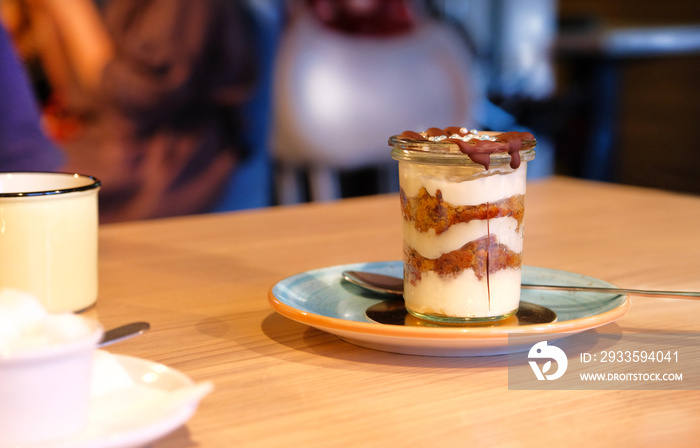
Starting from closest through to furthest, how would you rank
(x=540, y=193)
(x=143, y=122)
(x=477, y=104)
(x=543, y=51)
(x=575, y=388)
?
1. (x=575, y=388)
2. (x=540, y=193)
3. (x=143, y=122)
4. (x=477, y=104)
5. (x=543, y=51)

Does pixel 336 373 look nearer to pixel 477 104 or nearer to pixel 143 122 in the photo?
pixel 143 122

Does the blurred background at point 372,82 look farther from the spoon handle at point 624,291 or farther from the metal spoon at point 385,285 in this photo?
the spoon handle at point 624,291

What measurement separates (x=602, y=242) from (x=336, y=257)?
32 centimetres

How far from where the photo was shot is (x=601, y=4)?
16.1ft

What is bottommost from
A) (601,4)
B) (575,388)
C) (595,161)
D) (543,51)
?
(595,161)

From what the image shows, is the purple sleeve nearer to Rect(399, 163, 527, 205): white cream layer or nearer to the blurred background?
the blurred background

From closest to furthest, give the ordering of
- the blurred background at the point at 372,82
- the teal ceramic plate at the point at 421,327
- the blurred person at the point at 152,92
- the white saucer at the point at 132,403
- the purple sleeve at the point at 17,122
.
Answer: the white saucer at the point at 132,403 < the teal ceramic plate at the point at 421,327 < the purple sleeve at the point at 17,122 < the blurred person at the point at 152,92 < the blurred background at the point at 372,82

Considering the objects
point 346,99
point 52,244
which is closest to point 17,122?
point 346,99

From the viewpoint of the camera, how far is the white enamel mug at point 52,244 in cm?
56

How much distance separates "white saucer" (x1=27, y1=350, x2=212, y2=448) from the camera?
0.32m

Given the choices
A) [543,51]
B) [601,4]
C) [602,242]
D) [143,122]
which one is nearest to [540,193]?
[602,242]

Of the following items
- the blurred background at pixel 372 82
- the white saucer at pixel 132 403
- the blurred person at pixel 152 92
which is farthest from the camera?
the blurred background at pixel 372 82

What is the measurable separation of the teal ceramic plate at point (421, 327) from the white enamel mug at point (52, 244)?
0.52 feet

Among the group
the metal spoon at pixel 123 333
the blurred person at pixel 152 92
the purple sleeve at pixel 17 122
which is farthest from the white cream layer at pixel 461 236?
the blurred person at pixel 152 92
